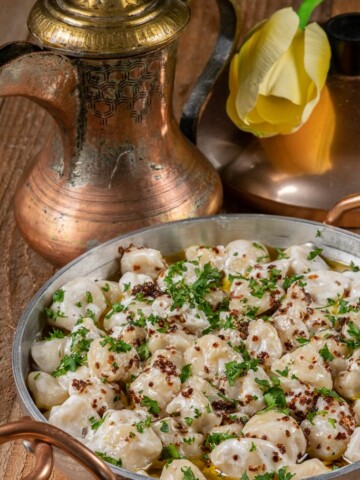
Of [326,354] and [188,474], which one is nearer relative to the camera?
[188,474]

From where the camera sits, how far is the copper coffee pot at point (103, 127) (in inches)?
52.4

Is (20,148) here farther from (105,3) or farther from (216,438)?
(216,438)

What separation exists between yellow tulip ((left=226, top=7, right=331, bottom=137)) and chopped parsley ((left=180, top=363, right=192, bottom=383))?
482 millimetres

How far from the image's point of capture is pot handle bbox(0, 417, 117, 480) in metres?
0.90

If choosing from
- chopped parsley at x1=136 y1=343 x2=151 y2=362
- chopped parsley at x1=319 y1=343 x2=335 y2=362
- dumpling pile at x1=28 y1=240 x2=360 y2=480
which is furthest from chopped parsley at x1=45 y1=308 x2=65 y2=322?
chopped parsley at x1=319 y1=343 x2=335 y2=362

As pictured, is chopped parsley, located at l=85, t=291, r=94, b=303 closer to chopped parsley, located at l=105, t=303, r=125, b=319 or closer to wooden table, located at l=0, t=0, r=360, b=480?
chopped parsley, located at l=105, t=303, r=125, b=319

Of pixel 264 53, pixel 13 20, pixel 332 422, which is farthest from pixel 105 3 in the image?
pixel 13 20

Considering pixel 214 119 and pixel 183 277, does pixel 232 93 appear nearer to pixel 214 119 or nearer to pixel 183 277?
pixel 214 119

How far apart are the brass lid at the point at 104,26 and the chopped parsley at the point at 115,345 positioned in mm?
367

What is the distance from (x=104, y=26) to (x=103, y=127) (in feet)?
0.46

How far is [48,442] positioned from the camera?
91 centimetres

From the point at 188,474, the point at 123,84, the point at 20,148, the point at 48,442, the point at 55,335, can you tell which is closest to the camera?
the point at 48,442

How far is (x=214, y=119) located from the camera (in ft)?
5.45

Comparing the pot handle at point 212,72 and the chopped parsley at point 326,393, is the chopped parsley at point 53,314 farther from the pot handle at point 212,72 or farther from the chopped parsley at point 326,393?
the pot handle at point 212,72
